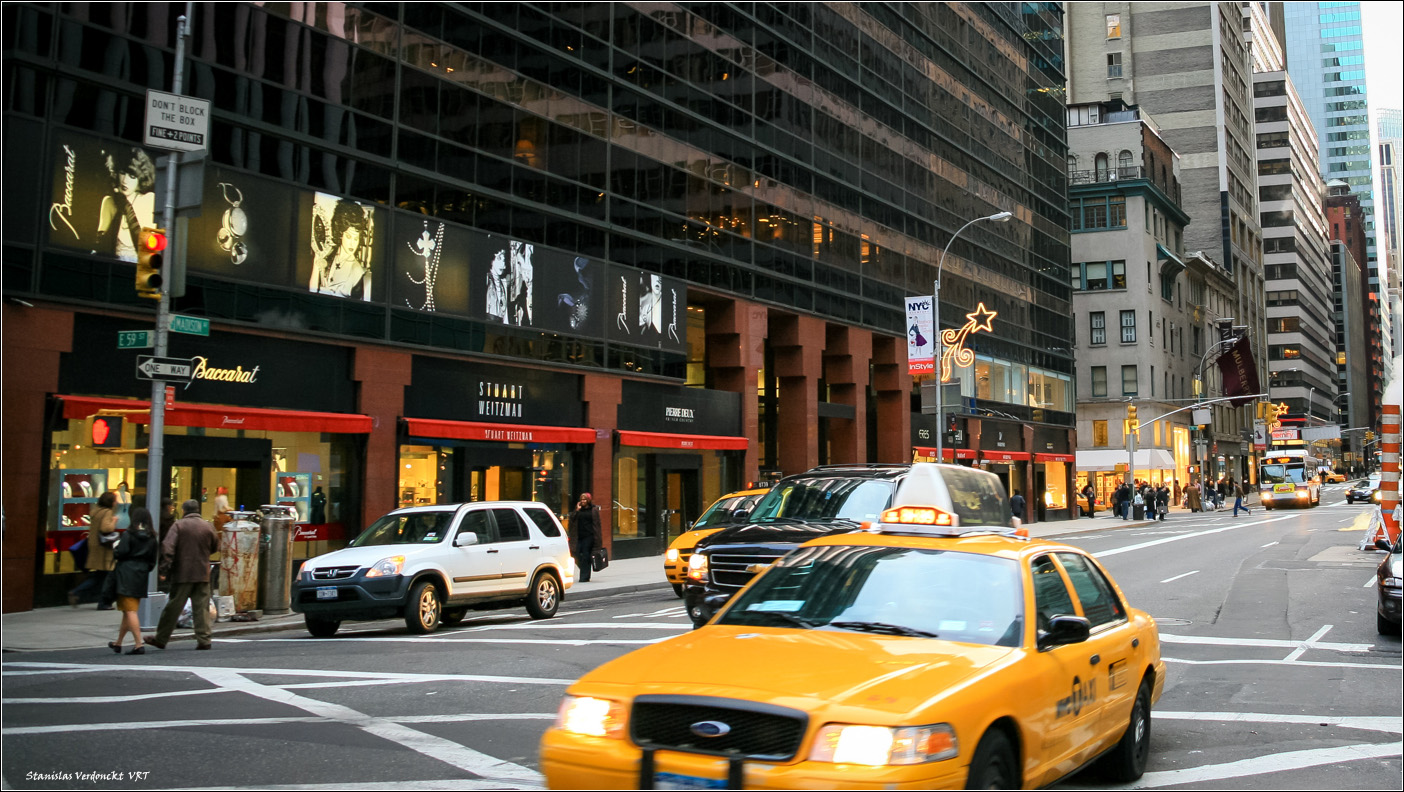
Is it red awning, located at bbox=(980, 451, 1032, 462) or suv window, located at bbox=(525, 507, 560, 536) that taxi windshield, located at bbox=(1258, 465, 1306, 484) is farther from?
suv window, located at bbox=(525, 507, 560, 536)

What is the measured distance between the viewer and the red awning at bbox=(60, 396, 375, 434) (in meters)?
18.6

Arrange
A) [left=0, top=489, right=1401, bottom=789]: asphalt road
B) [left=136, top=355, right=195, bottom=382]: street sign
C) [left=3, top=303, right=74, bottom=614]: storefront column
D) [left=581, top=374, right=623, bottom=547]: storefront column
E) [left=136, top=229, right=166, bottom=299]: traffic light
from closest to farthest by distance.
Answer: [left=0, top=489, right=1401, bottom=789]: asphalt road, [left=136, top=229, right=166, bottom=299]: traffic light, [left=136, top=355, right=195, bottom=382]: street sign, [left=3, top=303, right=74, bottom=614]: storefront column, [left=581, top=374, right=623, bottom=547]: storefront column

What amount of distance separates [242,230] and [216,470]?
15.2 feet

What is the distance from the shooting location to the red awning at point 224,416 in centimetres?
1860

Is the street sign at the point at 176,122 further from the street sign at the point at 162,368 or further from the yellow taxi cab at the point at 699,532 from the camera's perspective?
the yellow taxi cab at the point at 699,532

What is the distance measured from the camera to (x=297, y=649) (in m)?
13.7

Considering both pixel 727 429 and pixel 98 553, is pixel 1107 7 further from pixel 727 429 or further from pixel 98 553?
pixel 98 553

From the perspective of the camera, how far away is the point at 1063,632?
5910 millimetres

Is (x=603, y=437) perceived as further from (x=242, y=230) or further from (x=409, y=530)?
(x=409, y=530)

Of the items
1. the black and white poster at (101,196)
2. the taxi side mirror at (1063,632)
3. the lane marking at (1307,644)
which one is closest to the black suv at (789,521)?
the lane marking at (1307,644)

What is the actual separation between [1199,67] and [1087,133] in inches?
957

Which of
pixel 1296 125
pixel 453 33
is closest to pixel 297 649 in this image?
pixel 453 33

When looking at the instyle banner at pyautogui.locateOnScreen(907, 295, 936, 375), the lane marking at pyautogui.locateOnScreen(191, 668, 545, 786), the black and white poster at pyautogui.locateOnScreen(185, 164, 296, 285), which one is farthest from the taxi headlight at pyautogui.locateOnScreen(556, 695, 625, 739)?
the instyle banner at pyautogui.locateOnScreen(907, 295, 936, 375)

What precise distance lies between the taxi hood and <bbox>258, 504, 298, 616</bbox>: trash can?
44.5ft
